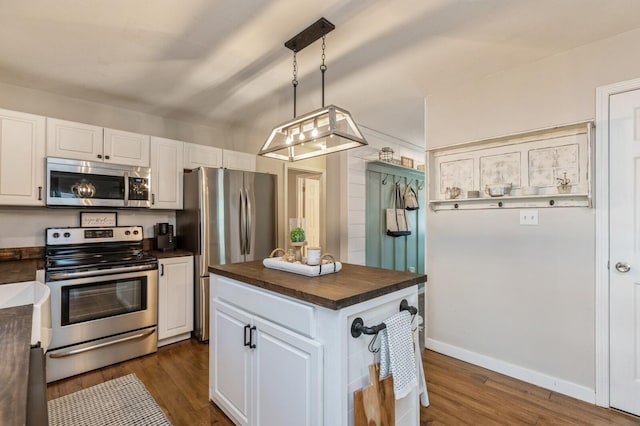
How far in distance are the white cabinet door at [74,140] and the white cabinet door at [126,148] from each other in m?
0.06

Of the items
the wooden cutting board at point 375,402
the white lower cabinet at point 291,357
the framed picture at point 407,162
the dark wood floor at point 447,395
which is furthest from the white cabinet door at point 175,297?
the framed picture at point 407,162

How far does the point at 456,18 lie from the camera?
72.6 inches

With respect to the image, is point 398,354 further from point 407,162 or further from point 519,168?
point 407,162

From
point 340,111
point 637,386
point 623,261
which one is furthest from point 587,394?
point 340,111

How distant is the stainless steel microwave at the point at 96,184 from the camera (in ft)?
8.48

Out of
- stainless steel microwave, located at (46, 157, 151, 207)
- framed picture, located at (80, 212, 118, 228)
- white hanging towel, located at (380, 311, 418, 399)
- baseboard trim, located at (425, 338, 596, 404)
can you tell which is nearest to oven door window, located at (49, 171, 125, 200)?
stainless steel microwave, located at (46, 157, 151, 207)

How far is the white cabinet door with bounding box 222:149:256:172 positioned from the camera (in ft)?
11.9

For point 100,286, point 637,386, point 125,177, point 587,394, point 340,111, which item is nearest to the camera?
point 340,111

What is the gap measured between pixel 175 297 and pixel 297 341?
2117mm

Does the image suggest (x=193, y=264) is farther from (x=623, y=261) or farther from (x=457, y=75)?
(x=623, y=261)

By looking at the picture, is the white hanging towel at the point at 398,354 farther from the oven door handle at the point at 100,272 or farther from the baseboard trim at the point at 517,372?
the oven door handle at the point at 100,272

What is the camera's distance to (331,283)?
61.3 inches

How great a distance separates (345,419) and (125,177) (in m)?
2.85

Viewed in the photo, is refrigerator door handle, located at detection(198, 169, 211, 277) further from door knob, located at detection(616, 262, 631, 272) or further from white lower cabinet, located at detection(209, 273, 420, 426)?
door knob, located at detection(616, 262, 631, 272)
